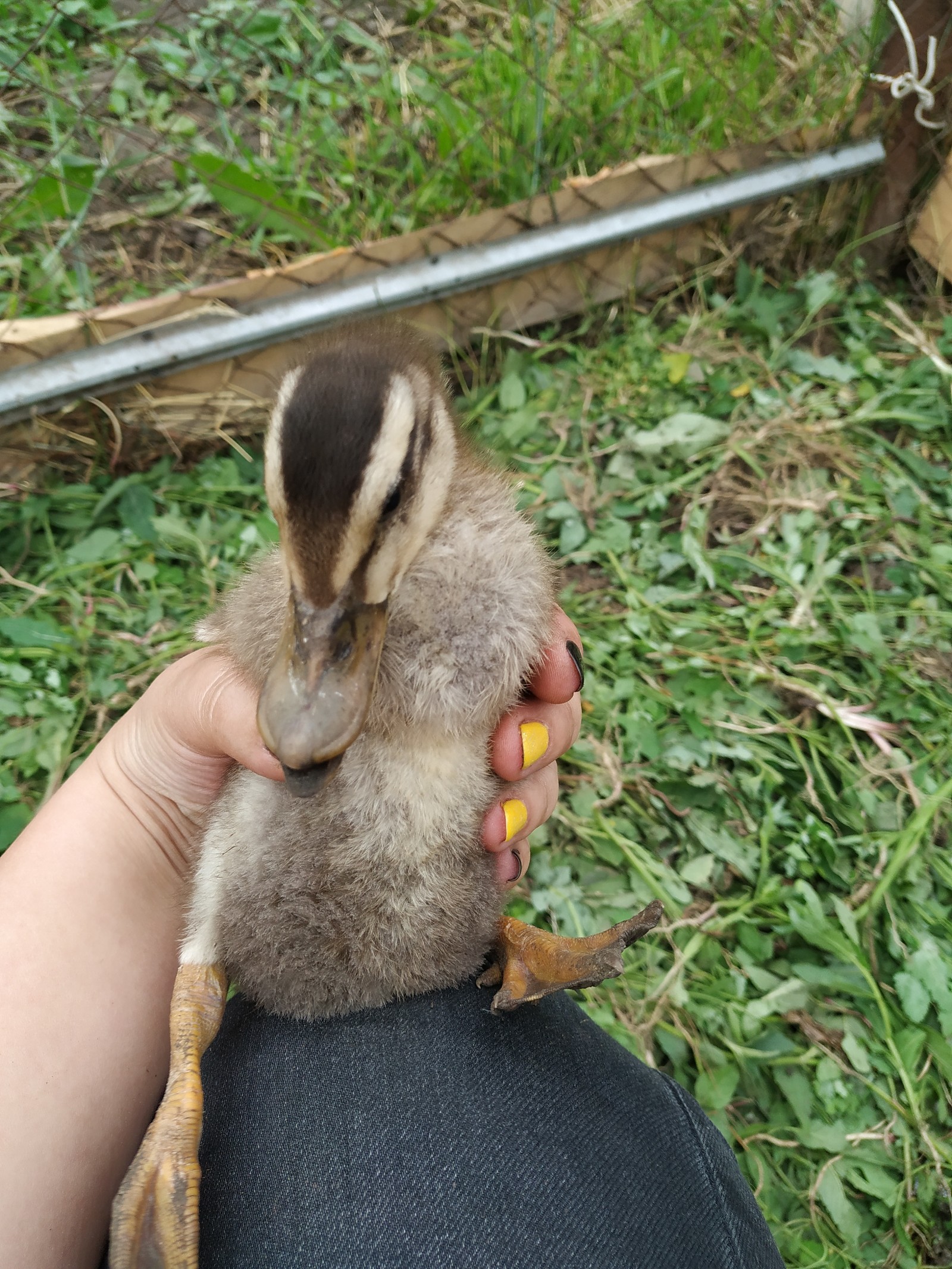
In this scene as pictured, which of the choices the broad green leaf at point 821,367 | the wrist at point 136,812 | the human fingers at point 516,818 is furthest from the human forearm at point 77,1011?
the broad green leaf at point 821,367

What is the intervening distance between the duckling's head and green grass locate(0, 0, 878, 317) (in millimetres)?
1483

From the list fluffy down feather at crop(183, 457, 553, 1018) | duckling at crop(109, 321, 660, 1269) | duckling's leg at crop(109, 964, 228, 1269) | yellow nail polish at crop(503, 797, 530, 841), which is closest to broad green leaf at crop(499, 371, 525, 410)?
duckling at crop(109, 321, 660, 1269)

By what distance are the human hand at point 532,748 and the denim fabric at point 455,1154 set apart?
24cm

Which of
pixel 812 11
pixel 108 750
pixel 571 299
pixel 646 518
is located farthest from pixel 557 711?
pixel 812 11

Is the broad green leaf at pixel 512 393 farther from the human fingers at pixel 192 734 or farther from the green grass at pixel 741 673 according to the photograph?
the human fingers at pixel 192 734

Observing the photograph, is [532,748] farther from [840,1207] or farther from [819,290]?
[819,290]

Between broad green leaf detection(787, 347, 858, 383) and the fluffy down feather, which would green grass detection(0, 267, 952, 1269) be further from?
the fluffy down feather

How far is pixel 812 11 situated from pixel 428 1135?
3.09 meters

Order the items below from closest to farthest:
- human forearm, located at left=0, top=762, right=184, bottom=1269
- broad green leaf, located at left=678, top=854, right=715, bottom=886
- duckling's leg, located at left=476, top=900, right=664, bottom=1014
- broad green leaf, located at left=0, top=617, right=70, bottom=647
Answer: human forearm, located at left=0, top=762, right=184, bottom=1269 < duckling's leg, located at left=476, top=900, right=664, bottom=1014 < broad green leaf, located at left=678, top=854, right=715, bottom=886 < broad green leaf, located at left=0, top=617, right=70, bottom=647

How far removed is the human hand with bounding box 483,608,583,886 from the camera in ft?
3.94

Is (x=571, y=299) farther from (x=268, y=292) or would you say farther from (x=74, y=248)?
(x=74, y=248)

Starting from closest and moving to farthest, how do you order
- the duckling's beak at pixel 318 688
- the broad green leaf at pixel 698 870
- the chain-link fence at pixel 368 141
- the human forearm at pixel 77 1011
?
the duckling's beak at pixel 318 688 < the human forearm at pixel 77 1011 < the broad green leaf at pixel 698 870 < the chain-link fence at pixel 368 141

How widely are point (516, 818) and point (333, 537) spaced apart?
0.53 metres

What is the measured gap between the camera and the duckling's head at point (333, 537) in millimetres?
911
